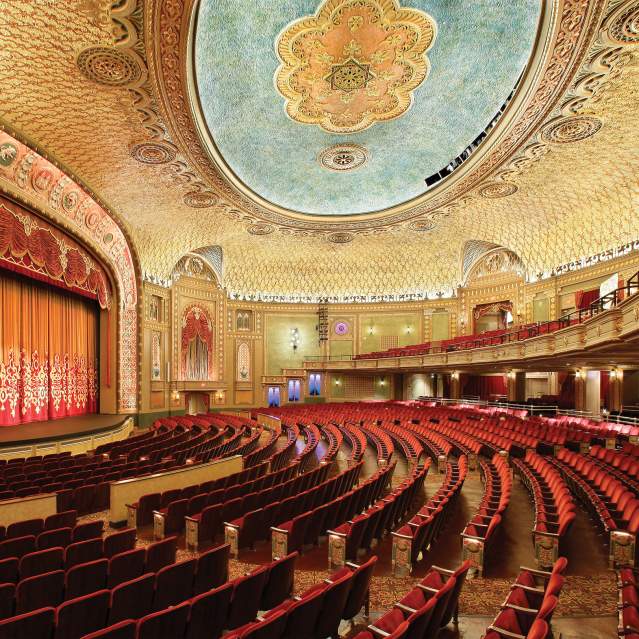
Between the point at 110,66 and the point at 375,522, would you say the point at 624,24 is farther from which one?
the point at 375,522

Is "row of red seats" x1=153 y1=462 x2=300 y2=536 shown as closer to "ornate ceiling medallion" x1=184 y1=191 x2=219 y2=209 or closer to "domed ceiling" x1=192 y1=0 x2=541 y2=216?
"domed ceiling" x1=192 y1=0 x2=541 y2=216

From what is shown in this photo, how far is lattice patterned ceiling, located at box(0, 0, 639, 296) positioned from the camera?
9.19 meters

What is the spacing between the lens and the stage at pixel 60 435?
34.6 ft

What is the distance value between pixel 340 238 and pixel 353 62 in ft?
37.3

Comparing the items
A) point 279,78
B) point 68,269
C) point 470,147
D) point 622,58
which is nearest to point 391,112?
point 470,147

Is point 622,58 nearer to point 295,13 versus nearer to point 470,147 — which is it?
point 470,147

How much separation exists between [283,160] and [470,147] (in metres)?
6.86

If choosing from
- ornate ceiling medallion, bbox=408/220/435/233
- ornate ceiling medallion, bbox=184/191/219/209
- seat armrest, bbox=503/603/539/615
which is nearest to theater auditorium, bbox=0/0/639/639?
seat armrest, bbox=503/603/539/615

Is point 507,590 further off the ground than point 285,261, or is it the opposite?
point 285,261

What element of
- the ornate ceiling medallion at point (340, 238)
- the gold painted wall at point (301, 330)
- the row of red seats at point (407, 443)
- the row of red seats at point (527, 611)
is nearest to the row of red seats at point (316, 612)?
the row of red seats at point (527, 611)

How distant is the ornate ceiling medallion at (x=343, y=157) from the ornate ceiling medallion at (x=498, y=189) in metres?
4.70

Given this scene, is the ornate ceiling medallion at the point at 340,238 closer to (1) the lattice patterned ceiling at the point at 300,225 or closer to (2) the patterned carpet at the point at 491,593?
(1) the lattice patterned ceiling at the point at 300,225

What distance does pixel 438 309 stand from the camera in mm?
27203

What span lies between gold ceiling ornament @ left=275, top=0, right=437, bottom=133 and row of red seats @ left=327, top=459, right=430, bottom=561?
448 inches
